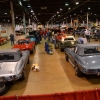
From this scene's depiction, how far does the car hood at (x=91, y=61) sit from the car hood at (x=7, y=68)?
2771mm

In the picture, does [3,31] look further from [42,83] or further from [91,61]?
[91,61]

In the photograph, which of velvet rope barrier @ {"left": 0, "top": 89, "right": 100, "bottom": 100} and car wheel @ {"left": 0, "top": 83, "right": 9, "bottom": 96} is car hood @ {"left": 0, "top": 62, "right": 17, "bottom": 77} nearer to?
car wheel @ {"left": 0, "top": 83, "right": 9, "bottom": 96}

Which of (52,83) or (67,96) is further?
(52,83)

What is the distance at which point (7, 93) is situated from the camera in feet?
18.4

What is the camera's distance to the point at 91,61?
6.41 metres

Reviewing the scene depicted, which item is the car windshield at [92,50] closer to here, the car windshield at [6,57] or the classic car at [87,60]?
the classic car at [87,60]

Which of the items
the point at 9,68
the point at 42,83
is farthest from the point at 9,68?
the point at 42,83

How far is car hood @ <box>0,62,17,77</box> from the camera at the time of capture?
564 centimetres

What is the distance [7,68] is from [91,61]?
333 cm

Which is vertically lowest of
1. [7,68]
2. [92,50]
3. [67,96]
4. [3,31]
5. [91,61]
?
[67,96]

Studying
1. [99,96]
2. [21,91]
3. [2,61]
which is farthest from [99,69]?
[2,61]

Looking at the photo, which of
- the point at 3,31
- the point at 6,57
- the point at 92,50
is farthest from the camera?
the point at 3,31

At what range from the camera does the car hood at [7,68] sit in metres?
5.64

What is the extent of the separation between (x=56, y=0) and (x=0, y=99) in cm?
1819
